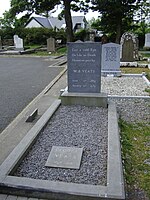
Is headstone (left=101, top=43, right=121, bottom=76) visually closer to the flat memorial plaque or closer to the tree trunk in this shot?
the flat memorial plaque

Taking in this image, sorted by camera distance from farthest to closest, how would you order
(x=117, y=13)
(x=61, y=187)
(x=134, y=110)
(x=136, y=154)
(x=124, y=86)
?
(x=117, y=13)
(x=124, y=86)
(x=134, y=110)
(x=136, y=154)
(x=61, y=187)

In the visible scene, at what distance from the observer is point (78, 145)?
3758 mm

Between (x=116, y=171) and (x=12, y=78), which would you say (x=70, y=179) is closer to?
(x=116, y=171)

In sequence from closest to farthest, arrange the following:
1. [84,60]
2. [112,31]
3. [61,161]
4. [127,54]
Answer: [61,161], [84,60], [127,54], [112,31]

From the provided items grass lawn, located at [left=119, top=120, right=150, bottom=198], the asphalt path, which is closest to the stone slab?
grass lawn, located at [left=119, top=120, right=150, bottom=198]

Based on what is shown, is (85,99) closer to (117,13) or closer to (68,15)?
(68,15)

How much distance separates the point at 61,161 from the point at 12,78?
318 inches

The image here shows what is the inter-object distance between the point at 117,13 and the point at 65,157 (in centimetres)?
2378

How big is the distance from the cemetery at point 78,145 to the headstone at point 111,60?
11.0 ft

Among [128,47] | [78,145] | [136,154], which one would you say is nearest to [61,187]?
[78,145]

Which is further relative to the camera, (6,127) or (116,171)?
(6,127)

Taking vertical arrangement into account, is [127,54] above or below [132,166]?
above

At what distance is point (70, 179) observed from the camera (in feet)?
9.55

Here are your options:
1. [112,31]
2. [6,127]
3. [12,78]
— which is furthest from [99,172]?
[112,31]
